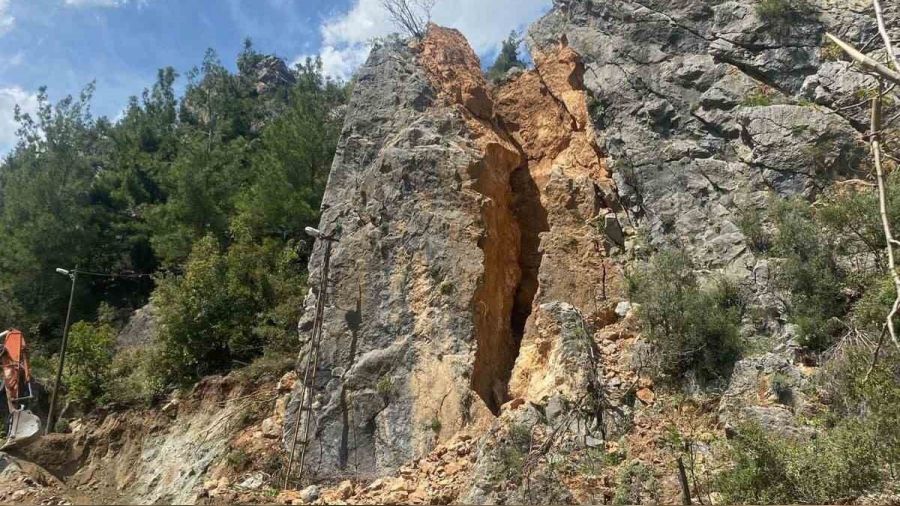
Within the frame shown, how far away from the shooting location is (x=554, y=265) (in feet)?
36.1

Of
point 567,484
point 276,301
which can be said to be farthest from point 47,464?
point 567,484

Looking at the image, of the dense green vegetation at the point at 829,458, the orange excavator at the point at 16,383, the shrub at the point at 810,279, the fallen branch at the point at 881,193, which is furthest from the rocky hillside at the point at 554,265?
the fallen branch at the point at 881,193

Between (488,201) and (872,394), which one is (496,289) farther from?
(872,394)

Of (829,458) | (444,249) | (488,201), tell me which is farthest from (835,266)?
(444,249)

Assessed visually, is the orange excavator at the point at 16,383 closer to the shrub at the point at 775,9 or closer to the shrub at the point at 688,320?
the shrub at the point at 688,320

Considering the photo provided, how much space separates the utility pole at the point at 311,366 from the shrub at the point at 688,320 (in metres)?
5.38

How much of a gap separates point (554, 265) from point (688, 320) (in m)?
2.65

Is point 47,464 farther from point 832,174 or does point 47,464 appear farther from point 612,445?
point 832,174

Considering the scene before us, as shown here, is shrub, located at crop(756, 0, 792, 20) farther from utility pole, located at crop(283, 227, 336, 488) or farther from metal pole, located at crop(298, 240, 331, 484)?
metal pole, located at crop(298, 240, 331, 484)

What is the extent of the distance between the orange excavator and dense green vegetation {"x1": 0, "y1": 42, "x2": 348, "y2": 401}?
0.89 m

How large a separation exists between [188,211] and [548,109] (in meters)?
11.3

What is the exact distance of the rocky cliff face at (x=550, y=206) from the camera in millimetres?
9062

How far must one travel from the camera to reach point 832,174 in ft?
34.6

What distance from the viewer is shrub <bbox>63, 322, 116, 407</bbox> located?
13.5 metres
